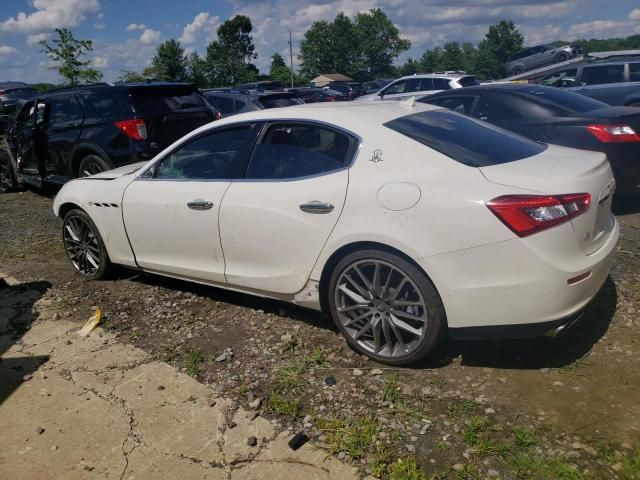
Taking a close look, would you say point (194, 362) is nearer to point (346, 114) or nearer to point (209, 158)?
point (209, 158)

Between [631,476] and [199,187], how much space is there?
10.2 feet

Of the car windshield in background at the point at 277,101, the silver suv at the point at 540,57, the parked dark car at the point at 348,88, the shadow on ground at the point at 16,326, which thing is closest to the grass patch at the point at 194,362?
the shadow on ground at the point at 16,326

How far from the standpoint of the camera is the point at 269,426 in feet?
9.33

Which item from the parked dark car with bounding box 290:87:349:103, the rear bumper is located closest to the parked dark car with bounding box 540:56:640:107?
the rear bumper

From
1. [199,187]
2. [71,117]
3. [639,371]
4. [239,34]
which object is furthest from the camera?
[239,34]

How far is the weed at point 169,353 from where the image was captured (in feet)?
11.9

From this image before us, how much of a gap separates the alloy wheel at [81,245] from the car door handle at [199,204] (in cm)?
147

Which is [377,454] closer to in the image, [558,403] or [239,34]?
[558,403]

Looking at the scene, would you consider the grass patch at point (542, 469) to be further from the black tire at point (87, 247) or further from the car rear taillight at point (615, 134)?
the car rear taillight at point (615, 134)

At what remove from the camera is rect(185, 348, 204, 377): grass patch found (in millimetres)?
3424

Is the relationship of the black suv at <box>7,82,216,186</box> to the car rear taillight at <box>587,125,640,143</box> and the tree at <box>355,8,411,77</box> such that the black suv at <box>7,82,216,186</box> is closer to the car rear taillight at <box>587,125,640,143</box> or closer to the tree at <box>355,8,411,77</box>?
the car rear taillight at <box>587,125,640,143</box>

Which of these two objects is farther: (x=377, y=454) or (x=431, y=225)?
(x=431, y=225)

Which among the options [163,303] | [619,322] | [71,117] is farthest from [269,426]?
[71,117]

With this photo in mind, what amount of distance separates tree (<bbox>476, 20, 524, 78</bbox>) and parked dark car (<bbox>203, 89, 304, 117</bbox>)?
75.2 m
